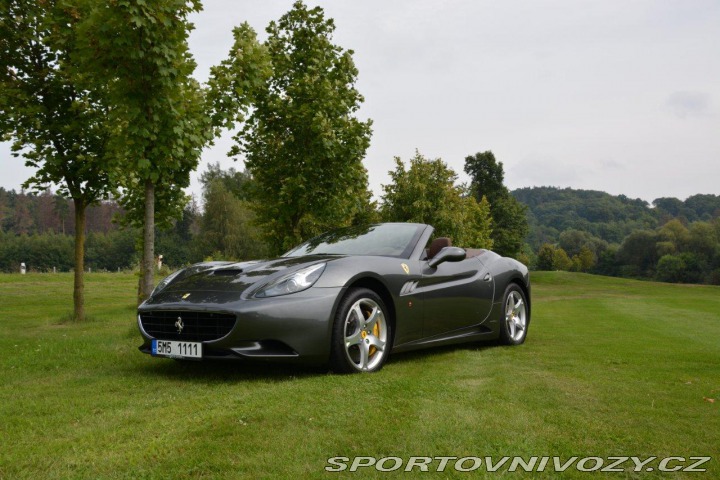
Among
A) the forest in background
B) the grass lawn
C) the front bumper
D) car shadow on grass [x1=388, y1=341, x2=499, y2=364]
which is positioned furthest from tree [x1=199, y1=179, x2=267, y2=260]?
the front bumper

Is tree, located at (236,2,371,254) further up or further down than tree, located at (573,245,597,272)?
further up

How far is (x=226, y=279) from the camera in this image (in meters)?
5.15

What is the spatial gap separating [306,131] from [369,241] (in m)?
6.19

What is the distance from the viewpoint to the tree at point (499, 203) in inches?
2400

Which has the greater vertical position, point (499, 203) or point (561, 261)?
point (499, 203)

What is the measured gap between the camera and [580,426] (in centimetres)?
335

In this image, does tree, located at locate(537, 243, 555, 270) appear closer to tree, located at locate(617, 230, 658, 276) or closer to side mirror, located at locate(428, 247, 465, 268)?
tree, located at locate(617, 230, 658, 276)

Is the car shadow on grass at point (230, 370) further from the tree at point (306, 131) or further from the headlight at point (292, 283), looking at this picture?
the tree at point (306, 131)

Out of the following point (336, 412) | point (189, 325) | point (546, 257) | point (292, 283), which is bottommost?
point (546, 257)

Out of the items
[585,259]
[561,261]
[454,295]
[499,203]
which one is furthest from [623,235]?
[454,295]

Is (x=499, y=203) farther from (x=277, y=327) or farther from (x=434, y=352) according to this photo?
(x=277, y=327)

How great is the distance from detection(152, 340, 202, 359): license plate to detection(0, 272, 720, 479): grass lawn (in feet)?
0.71

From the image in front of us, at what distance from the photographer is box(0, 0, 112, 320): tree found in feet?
36.6

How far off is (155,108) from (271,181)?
4573 millimetres
